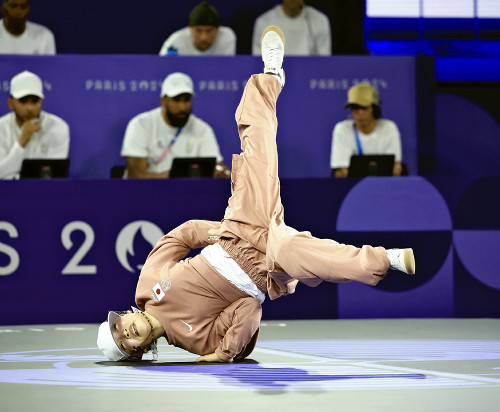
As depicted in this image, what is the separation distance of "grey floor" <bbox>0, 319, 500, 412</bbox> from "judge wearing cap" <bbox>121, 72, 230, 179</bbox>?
79.0 inches

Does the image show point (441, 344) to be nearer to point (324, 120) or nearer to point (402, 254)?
point (402, 254)

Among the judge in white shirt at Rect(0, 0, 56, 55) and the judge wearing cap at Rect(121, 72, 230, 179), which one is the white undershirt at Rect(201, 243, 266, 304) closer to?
the judge wearing cap at Rect(121, 72, 230, 179)

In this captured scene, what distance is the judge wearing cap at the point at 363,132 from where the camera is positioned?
8227 mm

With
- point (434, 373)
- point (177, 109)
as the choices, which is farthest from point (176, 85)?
point (434, 373)

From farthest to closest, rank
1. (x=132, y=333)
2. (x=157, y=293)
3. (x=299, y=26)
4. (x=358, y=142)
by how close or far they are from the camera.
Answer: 1. (x=299, y=26)
2. (x=358, y=142)
3. (x=157, y=293)
4. (x=132, y=333)

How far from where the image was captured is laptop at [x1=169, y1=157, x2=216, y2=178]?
7035 mm

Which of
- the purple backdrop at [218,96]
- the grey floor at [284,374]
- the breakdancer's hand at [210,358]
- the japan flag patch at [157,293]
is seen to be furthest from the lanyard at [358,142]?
the breakdancer's hand at [210,358]

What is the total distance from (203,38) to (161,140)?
1.24 meters

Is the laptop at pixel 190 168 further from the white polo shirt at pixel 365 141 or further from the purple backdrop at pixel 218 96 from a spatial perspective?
the white polo shirt at pixel 365 141

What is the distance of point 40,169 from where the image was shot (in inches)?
275

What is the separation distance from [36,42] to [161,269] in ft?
14.8

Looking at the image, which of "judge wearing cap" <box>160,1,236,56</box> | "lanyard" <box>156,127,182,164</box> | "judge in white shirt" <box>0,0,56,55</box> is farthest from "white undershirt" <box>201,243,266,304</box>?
"judge in white shirt" <box>0,0,56,55</box>

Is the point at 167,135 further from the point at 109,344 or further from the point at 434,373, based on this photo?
the point at 434,373

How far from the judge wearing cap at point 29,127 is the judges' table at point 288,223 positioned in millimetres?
1136
